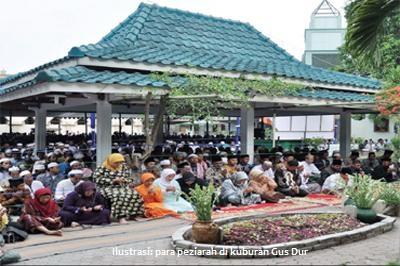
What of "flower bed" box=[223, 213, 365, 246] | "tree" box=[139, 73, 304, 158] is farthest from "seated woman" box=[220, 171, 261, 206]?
"flower bed" box=[223, 213, 365, 246]

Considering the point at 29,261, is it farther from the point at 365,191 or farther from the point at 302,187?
the point at 302,187

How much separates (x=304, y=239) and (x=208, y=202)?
4.61 feet

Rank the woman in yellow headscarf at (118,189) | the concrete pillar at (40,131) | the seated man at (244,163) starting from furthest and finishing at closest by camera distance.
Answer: the concrete pillar at (40,131) → the seated man at (244,163) → the woman in yellow headscarf at (118,189)

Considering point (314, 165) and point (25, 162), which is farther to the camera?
point (314, 165)

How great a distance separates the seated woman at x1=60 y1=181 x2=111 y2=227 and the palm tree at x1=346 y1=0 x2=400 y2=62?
5107 mm

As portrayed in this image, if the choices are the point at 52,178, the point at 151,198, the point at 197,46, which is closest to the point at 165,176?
the point at 151,198

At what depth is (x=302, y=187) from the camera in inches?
492

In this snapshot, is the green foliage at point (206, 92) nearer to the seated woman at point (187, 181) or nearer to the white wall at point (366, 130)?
the seated woman at point (187, 181)

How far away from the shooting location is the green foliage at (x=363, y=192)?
318 inches

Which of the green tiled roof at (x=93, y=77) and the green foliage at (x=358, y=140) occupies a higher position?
the green tiled roof at (x=93, y=77)

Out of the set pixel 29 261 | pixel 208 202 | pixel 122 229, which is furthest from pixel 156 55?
pixel 29 261

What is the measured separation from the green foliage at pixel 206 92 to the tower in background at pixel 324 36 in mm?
33360

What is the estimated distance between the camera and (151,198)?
9.77m

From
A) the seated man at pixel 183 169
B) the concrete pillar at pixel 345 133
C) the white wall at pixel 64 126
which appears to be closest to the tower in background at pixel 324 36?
the white wall at pixel 64 126
